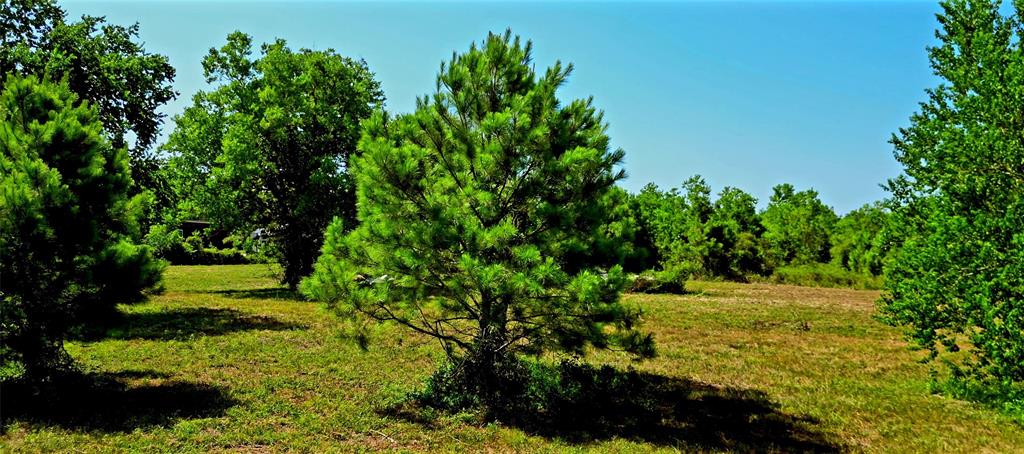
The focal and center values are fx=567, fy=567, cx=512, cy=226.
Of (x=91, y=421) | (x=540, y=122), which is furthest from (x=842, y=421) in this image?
(x=91, y=421)

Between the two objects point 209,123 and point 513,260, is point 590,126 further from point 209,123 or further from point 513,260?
point 209,123

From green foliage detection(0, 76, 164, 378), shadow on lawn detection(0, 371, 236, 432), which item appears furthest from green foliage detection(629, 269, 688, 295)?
green foliage detection(0, 76, 164, 378)

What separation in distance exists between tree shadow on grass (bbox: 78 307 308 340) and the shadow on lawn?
12.5 feet

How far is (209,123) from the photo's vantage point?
79.0 feet

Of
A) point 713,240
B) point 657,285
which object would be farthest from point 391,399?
point 713,240

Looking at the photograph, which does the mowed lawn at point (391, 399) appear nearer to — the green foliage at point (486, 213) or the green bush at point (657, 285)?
the green foliage at point (486, 213)

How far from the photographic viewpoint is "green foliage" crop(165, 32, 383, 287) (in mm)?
23250

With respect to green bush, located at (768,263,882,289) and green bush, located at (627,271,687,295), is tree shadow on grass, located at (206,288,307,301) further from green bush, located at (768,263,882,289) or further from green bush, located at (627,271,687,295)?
green bush, located at (768,263,882,289)

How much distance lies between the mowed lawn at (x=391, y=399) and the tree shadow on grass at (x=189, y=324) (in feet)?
0.20

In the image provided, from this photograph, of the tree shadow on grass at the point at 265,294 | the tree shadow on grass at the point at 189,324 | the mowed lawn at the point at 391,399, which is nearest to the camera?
the mowed lawn at the point at 391,399

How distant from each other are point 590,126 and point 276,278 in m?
24.3

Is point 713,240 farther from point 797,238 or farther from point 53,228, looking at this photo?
point 53,228

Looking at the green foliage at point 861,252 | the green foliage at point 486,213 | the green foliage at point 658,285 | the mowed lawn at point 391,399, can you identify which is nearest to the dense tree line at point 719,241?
the green foliage at point 861,252

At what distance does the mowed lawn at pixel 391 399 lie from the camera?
700 cm
